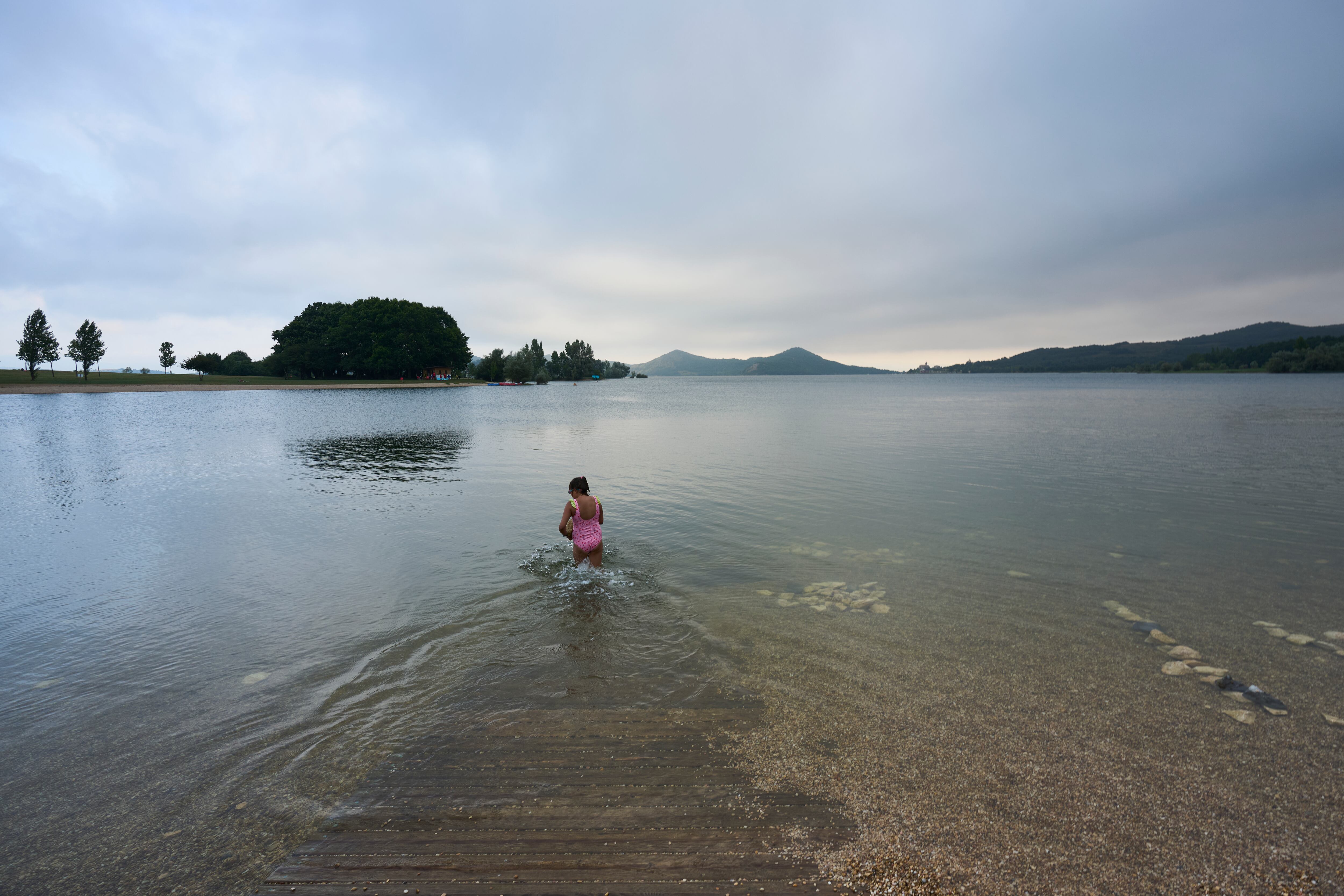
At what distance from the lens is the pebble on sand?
8.73m

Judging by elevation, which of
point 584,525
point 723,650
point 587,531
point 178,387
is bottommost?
point 723,650

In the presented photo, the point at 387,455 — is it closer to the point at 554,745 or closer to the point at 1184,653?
the point at 554,745

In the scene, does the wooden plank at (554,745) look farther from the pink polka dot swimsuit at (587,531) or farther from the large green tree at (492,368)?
the large green tree at (492,368)

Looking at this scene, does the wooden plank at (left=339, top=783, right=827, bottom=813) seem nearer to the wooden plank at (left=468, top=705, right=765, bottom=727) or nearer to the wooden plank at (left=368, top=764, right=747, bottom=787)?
the wooden plank at (left=368, top=764, right=747, bottom=787)

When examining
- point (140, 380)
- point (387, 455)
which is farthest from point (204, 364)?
point (387, 455)

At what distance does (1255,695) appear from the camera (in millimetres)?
7586

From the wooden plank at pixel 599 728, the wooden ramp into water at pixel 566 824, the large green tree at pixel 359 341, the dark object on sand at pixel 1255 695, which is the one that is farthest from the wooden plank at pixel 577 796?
the large green tree at pixel 359 341

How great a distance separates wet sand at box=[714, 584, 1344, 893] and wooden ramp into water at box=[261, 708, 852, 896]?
1.57ft

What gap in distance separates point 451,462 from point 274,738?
82.4 ft

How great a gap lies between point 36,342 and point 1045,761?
17165 centimetres

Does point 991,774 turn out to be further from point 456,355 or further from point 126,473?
point 456,355

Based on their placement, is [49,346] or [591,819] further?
[49,346]

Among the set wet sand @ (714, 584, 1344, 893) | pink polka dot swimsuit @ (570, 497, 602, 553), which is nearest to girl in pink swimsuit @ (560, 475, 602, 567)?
pink polka dot swimsuit @ (570, 497, 602, 553)

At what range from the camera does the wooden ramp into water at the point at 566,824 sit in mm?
4621
